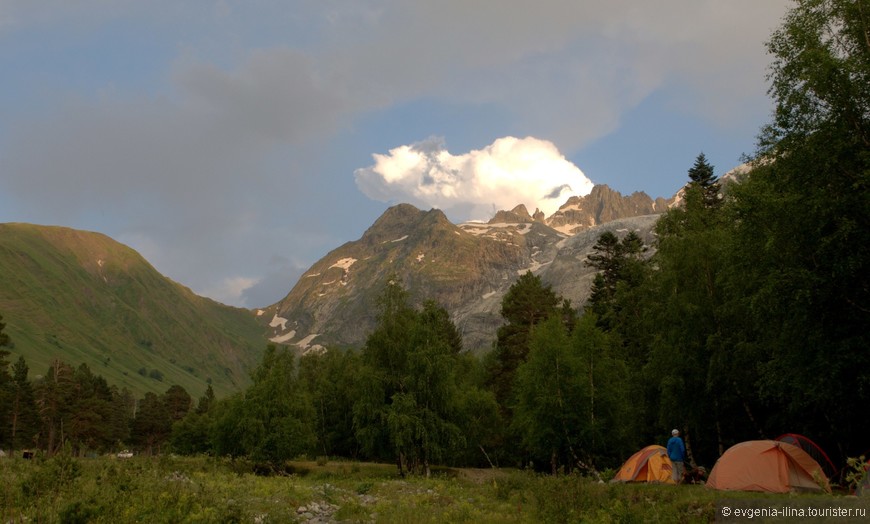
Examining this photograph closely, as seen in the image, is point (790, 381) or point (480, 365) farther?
point (480, 365)

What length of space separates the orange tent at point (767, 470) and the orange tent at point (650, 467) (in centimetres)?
642

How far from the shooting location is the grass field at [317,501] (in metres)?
13.7

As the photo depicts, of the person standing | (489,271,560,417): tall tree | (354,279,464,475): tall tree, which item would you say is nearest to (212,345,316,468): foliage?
(354,279,464,475): tall tree

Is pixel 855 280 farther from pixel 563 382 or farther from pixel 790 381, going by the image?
pixel 563 382

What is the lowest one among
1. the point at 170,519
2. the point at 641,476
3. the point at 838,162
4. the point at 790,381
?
the point at 641,476

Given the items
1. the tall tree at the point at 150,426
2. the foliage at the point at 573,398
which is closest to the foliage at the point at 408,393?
the foliage at the point at 573,398

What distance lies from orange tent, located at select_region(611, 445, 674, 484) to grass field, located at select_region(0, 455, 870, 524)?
283 inches

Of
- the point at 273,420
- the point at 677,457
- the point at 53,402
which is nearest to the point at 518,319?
the point at 273,420

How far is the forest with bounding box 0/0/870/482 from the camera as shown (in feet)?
71.3

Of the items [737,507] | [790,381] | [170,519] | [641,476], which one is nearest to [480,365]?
[641,476]

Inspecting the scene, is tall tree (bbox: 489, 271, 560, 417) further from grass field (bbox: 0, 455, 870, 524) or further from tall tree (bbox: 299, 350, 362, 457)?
grass field (bbox: 0, 455, 870, 524)

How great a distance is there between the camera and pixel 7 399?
78000 millimetres

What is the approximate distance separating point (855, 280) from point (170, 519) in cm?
2444

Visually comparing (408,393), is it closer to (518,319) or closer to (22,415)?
(518,319)
